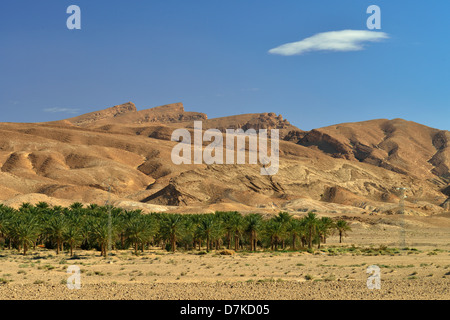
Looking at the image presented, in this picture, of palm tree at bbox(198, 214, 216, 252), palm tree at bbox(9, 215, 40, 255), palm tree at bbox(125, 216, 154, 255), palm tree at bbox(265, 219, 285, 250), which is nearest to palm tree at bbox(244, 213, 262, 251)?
palm tree at bbox(265, 219, 285, 250)

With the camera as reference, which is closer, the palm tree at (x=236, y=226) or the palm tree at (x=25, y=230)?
the palm tree at (x=25, y=230)

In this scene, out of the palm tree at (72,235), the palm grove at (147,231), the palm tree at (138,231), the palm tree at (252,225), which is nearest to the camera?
the palm tree at (72,235)

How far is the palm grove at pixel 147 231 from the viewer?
56719 mm

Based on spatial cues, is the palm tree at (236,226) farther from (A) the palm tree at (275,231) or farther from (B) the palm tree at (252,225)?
(A) the palm tree at (275,231)

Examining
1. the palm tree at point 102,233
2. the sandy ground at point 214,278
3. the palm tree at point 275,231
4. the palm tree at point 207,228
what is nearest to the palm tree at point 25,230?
the sandy ground at point 214,278

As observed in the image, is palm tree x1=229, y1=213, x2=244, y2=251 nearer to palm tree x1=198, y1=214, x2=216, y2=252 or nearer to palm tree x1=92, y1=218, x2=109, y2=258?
palm tree x1=198, y1=214, x2=216, y2=252

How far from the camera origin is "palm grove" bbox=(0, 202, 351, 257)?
186 feet

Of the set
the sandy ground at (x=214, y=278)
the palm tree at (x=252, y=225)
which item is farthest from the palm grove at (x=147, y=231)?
the sandy ground at (x=214, y=278)

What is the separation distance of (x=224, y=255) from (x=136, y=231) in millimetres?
A: 10018

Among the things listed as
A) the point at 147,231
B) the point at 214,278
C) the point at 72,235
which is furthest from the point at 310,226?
the point at 214,278

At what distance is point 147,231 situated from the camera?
5781 cm

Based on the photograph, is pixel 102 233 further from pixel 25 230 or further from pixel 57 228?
pixel 25 230

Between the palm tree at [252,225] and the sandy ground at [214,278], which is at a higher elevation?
the palm tree at [252,225]

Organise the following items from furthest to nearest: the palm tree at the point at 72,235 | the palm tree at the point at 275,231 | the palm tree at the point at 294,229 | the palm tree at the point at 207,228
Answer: the palm tree at the point at 294,229 → the palm tree at the point at 275,231 → the palm tree at the point at 207,228 → the palm tree at the point at 72,235
